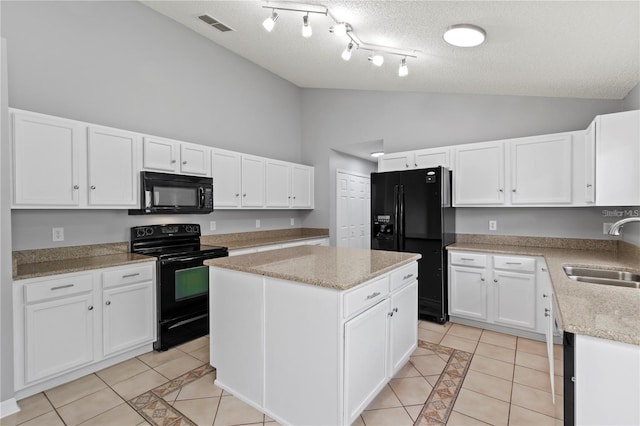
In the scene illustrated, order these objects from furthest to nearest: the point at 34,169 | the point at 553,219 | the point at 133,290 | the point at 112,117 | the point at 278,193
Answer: the point at 278,193 → the point at 553,219 → the point at 112,117 → the point at 133,290 → the point at 34,169

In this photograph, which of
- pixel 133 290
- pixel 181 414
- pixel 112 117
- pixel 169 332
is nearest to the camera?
pixel 181 414

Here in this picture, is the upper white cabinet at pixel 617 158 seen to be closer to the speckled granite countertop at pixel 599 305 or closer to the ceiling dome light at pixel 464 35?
the speckled granite countertop at pixel 599 305

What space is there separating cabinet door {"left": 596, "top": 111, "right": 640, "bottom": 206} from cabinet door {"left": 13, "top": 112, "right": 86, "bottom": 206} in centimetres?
433

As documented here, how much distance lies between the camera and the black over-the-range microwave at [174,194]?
319 cm

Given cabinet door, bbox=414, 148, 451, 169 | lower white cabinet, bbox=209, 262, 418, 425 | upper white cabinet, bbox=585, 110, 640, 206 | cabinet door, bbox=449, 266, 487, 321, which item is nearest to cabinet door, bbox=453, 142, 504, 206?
cabinet door, bbox=414, 148, 451, 169

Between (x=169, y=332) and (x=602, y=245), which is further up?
(x=602, y=245)

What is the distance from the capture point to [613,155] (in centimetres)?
253

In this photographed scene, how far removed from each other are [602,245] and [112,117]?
5289mm

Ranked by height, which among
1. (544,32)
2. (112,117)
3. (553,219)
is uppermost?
(544,32)

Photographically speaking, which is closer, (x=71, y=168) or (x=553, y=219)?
(x=71, y=168)

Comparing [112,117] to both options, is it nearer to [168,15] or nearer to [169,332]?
[168,15]

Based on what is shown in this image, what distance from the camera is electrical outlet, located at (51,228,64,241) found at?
2.86 meters

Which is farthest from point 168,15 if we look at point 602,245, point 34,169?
point 602,245

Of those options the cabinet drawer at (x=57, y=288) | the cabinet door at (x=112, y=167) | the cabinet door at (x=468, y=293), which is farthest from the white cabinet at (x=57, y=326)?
the cabinet door at (x=468, y=293)
